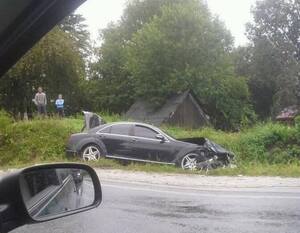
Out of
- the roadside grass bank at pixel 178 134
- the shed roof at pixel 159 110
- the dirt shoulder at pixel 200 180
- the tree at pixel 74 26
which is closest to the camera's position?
the tree at pixel 74 26

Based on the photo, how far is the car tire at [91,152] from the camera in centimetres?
1733

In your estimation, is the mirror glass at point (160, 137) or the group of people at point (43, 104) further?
the group of people at point (43, 104)

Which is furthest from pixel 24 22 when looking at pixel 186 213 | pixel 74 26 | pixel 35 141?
pixel 35 141

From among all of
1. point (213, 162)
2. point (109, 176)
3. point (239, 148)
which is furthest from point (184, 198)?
point (239, 148)

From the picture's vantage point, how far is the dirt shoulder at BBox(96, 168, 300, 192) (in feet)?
43.0

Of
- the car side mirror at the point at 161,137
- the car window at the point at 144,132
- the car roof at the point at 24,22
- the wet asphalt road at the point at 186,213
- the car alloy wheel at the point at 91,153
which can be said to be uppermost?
the car roof at the point at 24,22

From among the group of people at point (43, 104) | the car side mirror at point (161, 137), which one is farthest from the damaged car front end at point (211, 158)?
the group of people at point (43, 104)

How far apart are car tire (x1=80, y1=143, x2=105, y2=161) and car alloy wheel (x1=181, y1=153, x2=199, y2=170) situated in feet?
7.67

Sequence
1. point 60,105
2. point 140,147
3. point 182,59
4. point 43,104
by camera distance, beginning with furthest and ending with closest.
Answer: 1. point 182,59
2. point 60,105
3. point 43,104
4. point 140,147

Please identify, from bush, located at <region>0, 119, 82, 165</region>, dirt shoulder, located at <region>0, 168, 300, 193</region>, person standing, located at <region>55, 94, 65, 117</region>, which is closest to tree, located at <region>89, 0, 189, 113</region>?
person standing, located at <region>55, 94, 65, 117</region>

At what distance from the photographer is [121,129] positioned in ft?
57.9

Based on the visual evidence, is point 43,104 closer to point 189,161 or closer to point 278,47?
point 189,161

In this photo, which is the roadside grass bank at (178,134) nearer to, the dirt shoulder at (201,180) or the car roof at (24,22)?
the dirt shoulder at (201,180)

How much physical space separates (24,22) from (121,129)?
15311mm
